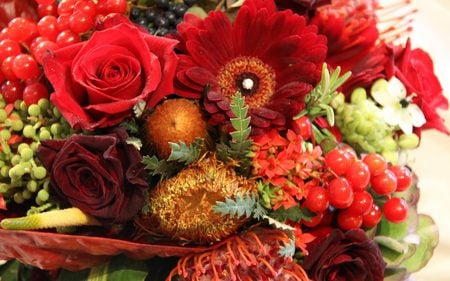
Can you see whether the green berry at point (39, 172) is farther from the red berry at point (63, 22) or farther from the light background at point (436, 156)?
the light background at point (436, 156)

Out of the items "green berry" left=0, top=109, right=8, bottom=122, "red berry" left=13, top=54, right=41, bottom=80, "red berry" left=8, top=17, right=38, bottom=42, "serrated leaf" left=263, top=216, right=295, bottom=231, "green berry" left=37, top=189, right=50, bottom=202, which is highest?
"red berry" left=8, top=17, right=38, bottom=42

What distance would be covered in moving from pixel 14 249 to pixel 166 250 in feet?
0.57

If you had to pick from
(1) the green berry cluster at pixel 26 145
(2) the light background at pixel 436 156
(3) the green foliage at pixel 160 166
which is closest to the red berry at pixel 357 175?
(3) the green foliage at pixel 160 166

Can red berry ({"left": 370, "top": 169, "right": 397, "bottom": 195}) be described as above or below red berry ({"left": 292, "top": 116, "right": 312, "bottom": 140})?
below

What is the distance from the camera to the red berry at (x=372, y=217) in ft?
2.53

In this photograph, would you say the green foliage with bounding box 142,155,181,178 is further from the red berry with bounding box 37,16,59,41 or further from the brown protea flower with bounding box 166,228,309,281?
the red berry with bounding box 37,16,59,41

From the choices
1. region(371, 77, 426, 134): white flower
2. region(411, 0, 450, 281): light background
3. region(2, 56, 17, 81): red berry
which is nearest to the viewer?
region(2, 56, 17, 81): red berry

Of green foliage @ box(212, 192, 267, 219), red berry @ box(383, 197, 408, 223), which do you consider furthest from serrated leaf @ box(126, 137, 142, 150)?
red berry @ box(383, 197, 408, 223)

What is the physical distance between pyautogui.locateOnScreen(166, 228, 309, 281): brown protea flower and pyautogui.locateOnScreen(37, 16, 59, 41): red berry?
32 centimetres

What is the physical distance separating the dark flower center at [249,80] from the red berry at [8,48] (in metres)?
0.26

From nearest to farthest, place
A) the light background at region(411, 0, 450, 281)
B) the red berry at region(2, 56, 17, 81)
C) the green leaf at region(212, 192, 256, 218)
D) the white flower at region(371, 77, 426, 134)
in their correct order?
1. the green leaf at region(212, 192, 256, 218)
2. the red berry at region(2, 56, 17, 81)
3. the white flower at region(371, 77, 426, 134)
4. the light background at region(411, 0, 450, 281)

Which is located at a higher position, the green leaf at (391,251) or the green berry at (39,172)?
the green berry at (39,172)

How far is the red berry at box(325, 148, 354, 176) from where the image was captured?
729 millimetres

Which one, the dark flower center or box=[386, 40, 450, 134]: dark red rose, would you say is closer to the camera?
the dark flower center
